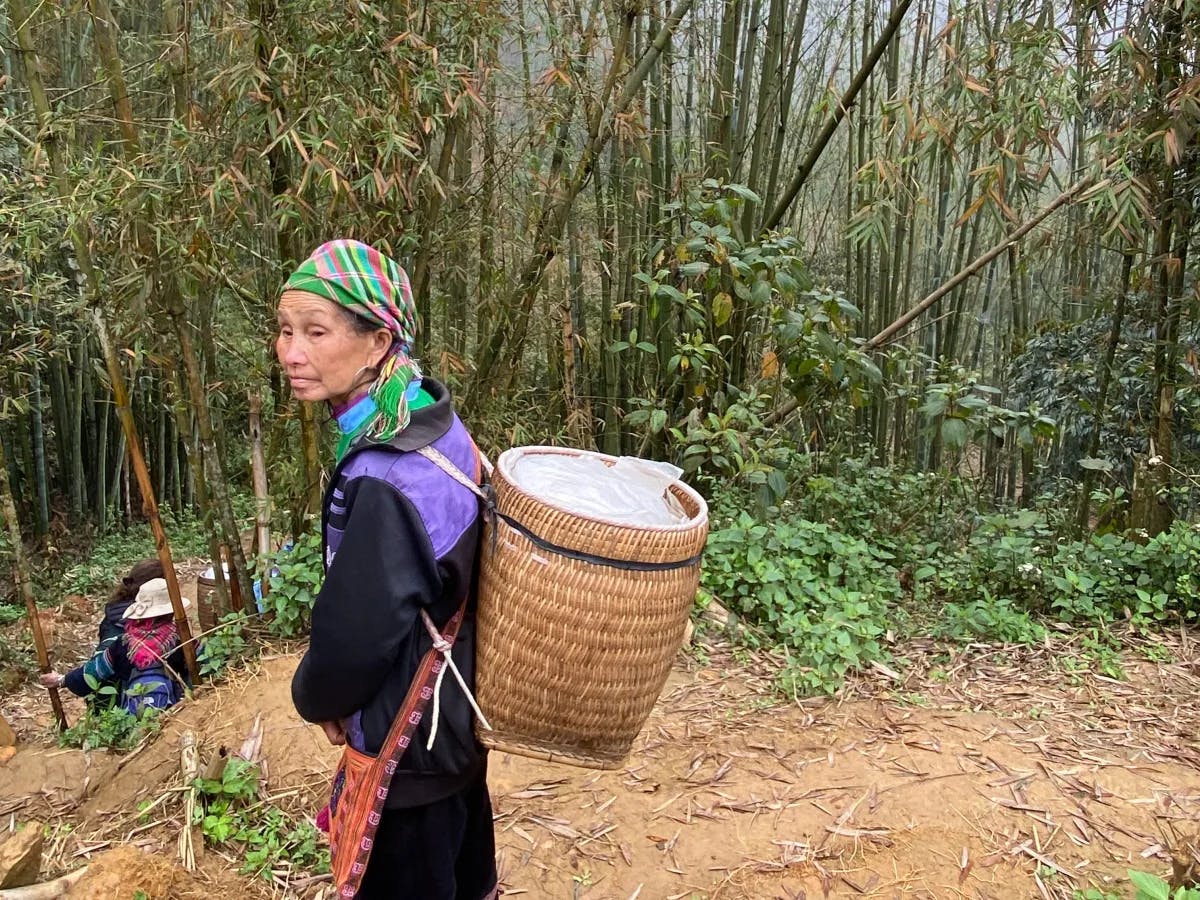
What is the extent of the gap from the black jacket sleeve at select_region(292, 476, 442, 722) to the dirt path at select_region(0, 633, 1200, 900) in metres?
1.16

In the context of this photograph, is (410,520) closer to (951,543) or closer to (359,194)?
Result: (359,194)

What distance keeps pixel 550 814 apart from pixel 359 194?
192cm

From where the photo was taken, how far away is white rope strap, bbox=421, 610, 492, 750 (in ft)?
3.86

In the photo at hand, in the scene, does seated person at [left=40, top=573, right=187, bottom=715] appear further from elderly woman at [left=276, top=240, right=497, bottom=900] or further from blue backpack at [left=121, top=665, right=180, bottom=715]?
elderly woman at [left=276, top=240, right=497, bottom=900]

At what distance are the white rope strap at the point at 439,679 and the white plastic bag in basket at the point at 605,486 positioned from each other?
0.23 meters

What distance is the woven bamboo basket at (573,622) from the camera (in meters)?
1.15

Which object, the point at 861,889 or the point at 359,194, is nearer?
the point at 861,889

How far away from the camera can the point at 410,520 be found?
3.58ft

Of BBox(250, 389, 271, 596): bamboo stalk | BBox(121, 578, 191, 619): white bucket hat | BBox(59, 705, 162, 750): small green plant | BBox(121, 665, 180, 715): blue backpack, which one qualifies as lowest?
BBox(59, 705, 162, 750): small green plant

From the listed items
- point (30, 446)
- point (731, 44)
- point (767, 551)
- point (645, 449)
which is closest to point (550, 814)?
point (767, 551)

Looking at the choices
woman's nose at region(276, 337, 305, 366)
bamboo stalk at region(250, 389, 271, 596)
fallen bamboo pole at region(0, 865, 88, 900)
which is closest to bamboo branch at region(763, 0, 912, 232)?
bamboo stalk at region(250, 389, 271, 596)

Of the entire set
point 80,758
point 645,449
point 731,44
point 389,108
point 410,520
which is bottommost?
point 80,758

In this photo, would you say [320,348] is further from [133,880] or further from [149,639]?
[149,639]

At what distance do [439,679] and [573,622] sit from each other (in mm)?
206
